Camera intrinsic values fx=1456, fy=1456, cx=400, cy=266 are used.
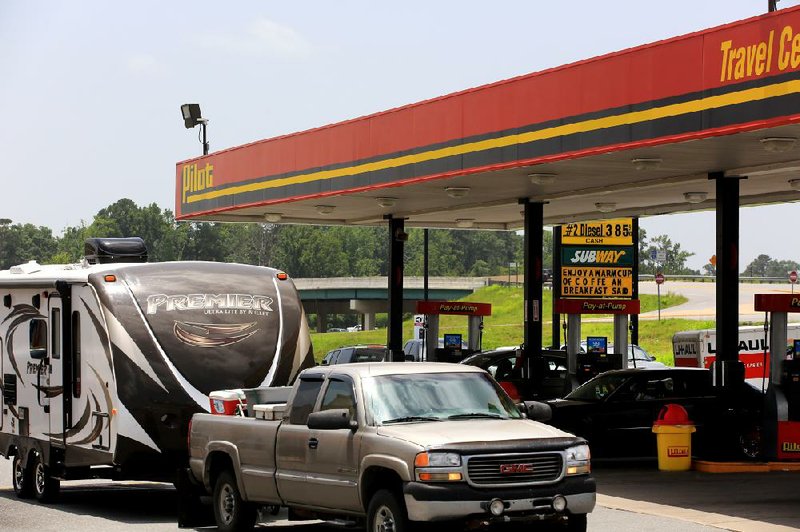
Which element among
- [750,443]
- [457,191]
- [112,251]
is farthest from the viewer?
[457,191]

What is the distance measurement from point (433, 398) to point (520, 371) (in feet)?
59.6

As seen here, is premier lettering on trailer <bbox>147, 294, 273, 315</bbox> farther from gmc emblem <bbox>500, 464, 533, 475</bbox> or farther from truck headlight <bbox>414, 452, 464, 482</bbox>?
gmc emblem <bbox>500, 464, 533, 475</bbox>

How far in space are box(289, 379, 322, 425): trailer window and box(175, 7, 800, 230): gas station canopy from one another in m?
7.74

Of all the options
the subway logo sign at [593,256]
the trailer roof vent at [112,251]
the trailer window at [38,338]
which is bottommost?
the trailer window at [38,338]

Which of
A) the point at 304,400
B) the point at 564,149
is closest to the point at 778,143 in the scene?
the point at 564,149

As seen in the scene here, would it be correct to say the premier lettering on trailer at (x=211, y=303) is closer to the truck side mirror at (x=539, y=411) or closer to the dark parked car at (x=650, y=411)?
the truck side mirror at (x=539, y=411)

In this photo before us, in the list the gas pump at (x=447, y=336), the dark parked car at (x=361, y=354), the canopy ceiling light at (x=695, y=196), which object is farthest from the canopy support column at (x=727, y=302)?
the dark parked car at (x=361, y=354)

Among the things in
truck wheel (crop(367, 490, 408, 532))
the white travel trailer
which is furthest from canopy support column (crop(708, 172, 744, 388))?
truck wheel (crop(367, 490, 408, 532))

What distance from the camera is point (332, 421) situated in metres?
13.3

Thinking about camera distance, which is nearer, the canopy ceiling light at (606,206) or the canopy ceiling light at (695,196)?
the canopy ceiling light at (695,196)

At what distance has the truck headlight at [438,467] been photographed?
12.2 meters

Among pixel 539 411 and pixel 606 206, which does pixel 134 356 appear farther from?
pixel 606 206

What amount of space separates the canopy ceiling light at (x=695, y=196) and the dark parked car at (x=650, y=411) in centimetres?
733

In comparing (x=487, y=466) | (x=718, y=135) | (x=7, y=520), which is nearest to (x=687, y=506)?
(x=718, y=135)
